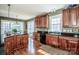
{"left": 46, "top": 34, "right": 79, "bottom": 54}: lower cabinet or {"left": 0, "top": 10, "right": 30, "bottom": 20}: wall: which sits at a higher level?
{"left": 0, "top": 10, "right": 30, "bottom": 20}: wall

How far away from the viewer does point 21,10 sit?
2.48 metres

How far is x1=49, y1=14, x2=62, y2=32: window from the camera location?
8.08 ft

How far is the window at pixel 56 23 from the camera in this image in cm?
246

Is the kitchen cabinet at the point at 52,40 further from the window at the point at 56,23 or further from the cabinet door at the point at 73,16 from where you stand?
the cabinet door at the point at 73,16

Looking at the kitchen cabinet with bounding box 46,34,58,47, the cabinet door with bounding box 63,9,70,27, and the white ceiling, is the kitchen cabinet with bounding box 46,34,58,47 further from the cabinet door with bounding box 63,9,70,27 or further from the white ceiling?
the white ceiling

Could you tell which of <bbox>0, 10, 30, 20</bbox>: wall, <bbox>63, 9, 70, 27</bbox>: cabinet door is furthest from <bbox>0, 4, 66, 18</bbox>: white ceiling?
<bbox>63, 9, 70, 27</bbox>: cabinet door

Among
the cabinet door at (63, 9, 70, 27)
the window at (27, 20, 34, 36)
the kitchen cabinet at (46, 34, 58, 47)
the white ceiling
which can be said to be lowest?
the kitchen cabinet at (46, 34, 58, 47)

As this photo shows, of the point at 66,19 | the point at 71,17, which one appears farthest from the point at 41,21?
the point at 71,17

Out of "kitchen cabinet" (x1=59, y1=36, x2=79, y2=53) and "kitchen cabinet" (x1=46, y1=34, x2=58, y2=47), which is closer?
"kitchen cabinet" (x1=59, y1=36, x2=79, y2=53)

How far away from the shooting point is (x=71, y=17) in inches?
95.9

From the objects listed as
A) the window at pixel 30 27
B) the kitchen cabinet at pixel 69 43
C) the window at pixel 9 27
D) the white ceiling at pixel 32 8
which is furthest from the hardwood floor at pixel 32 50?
the white ceiling at pixel 32 8

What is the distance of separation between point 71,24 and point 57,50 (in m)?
0.65

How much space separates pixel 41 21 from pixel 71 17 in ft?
2.18

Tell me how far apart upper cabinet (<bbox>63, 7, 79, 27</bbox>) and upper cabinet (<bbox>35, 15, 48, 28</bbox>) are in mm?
420
